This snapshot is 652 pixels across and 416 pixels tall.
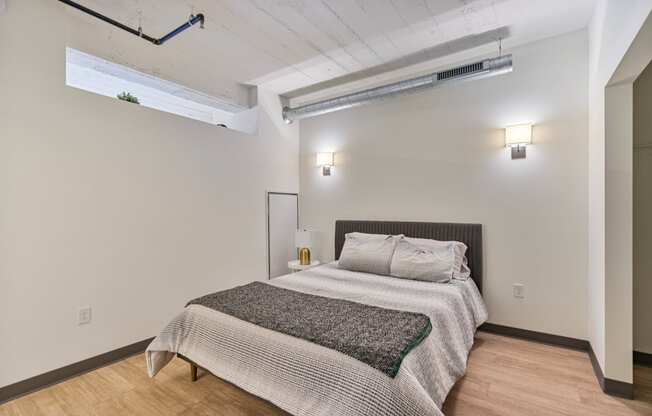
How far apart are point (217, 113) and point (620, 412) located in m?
4.66

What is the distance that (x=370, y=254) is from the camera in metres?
3.16

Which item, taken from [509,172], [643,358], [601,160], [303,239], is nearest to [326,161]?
[303,239]

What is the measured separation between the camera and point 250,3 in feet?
7.47

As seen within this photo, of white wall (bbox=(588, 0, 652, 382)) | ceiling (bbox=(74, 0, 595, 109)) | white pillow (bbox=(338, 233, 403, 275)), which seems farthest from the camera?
white pillow (bbox=(338, 233, 403, 275))

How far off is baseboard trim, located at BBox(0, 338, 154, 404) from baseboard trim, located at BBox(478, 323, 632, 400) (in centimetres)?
337

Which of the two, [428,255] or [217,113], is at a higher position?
[217,113]

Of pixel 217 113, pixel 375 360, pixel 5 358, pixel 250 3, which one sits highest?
pixel 250 3

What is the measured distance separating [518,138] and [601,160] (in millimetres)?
734

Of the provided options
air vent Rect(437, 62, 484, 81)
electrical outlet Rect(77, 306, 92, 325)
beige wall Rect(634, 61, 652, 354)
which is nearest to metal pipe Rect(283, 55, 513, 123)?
air vent Rect(437, 62, 484, 81)

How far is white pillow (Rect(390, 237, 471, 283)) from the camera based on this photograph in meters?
2.77

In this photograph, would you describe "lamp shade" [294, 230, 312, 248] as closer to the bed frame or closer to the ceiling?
the bed frame

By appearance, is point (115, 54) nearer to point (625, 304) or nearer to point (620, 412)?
point (625, 304)

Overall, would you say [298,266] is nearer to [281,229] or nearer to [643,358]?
[281,229]

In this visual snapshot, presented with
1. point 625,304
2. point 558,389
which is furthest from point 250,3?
point 558,389
